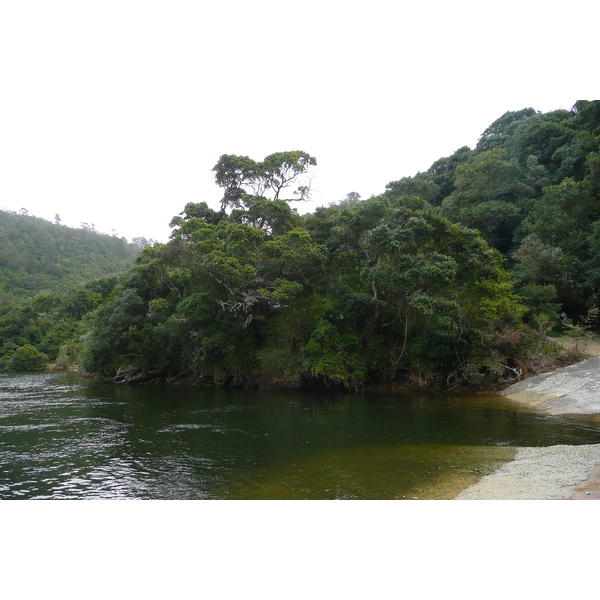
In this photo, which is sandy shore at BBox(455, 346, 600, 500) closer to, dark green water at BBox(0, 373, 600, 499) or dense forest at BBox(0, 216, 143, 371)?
dark green water at BBox(0, 373, 600, 499)

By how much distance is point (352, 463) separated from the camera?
8.59 meters

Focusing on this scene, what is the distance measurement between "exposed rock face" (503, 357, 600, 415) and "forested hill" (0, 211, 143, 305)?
64.0 metres

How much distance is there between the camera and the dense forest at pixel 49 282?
45812 mm

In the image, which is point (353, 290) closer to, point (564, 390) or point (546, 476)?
point (564, 390)

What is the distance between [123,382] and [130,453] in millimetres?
→ 20620

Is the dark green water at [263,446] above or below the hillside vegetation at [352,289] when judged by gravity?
below

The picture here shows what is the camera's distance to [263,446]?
1038cm

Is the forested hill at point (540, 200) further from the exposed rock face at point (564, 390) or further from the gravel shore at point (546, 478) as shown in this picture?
the gravel shore at point (546, 478)

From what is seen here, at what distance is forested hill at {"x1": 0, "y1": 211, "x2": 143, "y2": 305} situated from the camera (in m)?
65.6

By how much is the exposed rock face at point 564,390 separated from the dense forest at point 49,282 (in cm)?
3514

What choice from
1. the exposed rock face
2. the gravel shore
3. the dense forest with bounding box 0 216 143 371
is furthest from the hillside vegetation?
the dense forest with bounding box 0 216 143 371

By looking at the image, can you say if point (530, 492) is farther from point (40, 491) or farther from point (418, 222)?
point (418, 222)

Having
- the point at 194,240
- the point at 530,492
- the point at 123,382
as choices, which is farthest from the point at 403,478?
the point at 123,382

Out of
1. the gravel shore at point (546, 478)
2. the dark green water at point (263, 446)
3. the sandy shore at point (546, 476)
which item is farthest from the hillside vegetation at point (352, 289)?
the gravel shore at point (546, 478)
